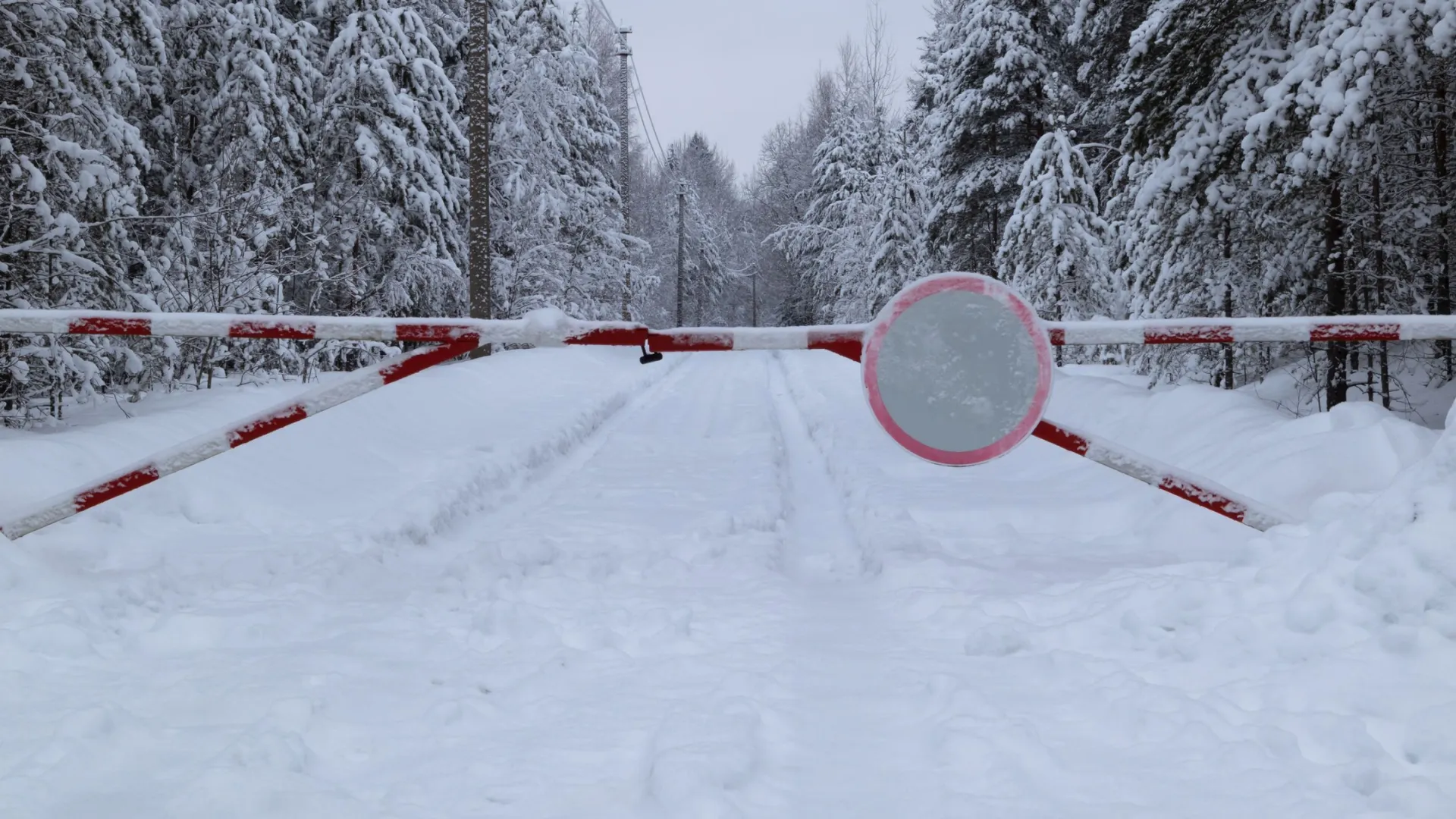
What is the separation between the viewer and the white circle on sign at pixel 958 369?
3.96m

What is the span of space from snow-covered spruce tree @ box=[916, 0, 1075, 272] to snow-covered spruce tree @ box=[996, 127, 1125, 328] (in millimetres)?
2556

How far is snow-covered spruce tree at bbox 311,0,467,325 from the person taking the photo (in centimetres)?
1825

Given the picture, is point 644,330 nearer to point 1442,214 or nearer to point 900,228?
point 1442,214

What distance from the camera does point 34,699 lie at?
3.07 metres

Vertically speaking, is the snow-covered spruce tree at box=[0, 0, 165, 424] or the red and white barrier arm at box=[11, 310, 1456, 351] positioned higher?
the snow-covered spruce tree at box=[0, 0, 165, 424]

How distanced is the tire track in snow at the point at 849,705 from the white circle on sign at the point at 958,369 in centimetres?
92

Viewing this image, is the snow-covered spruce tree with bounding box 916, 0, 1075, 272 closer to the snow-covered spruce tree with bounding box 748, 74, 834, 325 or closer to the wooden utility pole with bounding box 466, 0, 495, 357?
the wooden utility pole with bounding box 466, 0, 495, 357

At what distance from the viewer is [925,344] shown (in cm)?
402

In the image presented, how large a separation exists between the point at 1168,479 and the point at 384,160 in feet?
58.4

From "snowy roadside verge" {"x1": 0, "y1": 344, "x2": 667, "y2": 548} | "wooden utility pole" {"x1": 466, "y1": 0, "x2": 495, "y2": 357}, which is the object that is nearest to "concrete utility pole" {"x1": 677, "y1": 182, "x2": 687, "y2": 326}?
"wooden utility pole" {"x1": 466, "y1": 0, "x2": 495, "y2": 357}

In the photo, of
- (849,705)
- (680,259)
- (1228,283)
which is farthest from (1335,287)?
(680,259)

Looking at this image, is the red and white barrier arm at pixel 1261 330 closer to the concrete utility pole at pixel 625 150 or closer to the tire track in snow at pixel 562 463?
the tire track in snow at pixel 562 463

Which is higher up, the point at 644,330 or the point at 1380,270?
the point at 1380,270

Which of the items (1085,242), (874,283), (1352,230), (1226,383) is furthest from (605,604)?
(874,283)
